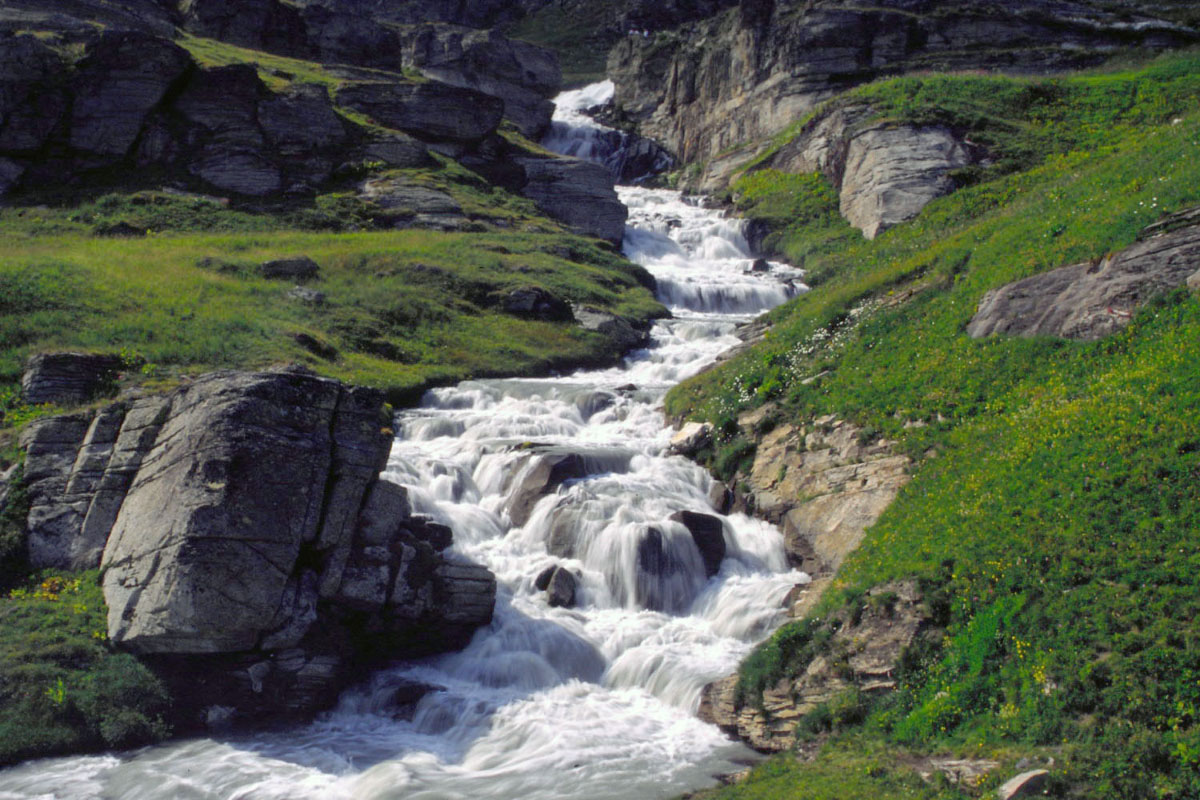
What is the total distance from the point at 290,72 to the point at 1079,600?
76.5 m

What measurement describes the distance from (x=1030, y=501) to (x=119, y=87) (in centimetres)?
6301

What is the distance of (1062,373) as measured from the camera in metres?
17.1

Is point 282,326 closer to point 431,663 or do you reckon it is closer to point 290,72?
point 431,663

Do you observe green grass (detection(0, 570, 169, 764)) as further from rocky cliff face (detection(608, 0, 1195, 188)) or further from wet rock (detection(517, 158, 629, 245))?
rocky cliff face (detection(608, 0, 1195, 188))

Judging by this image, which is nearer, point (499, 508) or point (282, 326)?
point (499, 508)

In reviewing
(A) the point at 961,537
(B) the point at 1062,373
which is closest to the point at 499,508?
(A) the point at 961,537

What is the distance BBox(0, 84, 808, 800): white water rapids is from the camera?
1370 centimetres

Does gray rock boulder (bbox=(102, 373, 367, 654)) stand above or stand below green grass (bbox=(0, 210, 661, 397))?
below

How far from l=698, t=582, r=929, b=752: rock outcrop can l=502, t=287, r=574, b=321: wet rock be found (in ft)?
97.6

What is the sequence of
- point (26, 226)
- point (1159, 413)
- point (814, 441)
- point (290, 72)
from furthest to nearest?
point (290, 72) → point (26, 226) → point (814, 441) → point (1159, 413)

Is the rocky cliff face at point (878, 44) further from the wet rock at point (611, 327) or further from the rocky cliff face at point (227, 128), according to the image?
the wet rock at point (611, 327)

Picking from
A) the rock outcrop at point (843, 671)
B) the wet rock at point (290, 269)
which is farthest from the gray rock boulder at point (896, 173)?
the rock outcrop at point (843, 671)

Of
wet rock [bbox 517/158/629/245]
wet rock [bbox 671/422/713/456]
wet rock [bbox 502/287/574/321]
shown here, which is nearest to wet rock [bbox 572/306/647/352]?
wet rock [bbox 502/287/574/321]

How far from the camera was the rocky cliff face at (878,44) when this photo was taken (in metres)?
68.1
